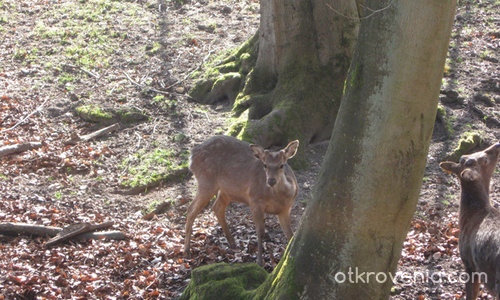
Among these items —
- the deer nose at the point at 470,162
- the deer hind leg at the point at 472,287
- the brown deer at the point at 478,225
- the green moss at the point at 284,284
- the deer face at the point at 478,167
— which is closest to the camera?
the green moss at the point at 284,284

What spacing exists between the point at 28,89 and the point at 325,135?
7647 millimetres

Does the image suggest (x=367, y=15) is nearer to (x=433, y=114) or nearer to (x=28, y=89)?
(x=433, y=114)

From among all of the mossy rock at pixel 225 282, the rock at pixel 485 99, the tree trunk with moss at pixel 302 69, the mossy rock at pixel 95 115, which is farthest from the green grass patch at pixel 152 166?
the rock at pixel 485 99

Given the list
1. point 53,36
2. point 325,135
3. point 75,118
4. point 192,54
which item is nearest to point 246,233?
point 325,135

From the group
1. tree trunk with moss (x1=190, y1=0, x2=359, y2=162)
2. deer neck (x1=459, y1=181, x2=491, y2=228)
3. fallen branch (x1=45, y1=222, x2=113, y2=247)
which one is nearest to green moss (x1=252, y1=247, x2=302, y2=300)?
deer neck (x1=459, y1=181, x2=491, y2=228)

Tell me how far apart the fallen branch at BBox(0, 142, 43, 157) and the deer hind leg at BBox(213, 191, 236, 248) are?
4.66 metres

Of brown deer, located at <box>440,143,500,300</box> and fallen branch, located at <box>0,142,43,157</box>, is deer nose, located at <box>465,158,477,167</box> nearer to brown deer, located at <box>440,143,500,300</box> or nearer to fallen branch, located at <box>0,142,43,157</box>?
brown deer, located at <box>440,143,500,300</box>

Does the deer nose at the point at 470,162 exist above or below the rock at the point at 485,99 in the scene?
above

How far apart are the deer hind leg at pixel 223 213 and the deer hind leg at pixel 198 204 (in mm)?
162

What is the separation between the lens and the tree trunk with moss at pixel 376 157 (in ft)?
14.3

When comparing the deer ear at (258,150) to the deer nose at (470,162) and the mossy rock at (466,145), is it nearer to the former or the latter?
the deer nose at (470,162)

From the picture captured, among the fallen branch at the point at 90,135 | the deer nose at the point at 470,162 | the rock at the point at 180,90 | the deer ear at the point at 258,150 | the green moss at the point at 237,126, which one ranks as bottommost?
the fallen branch at the point at 90,135

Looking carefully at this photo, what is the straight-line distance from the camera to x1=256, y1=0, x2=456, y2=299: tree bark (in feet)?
14.3

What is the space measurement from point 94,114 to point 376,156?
29.1 feet
